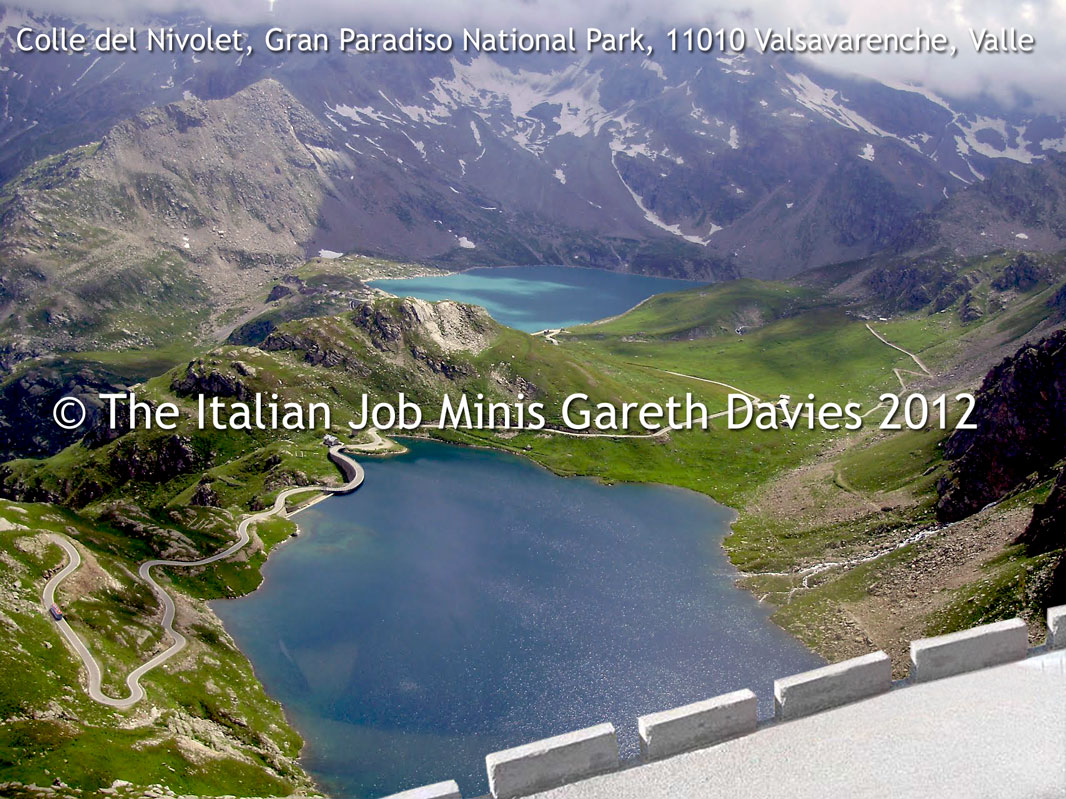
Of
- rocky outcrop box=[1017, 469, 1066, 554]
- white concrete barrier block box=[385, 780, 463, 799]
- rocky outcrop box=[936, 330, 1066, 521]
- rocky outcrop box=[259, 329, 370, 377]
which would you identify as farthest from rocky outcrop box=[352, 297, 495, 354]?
white concrete barrier block box=[385, 780, 463, 799]

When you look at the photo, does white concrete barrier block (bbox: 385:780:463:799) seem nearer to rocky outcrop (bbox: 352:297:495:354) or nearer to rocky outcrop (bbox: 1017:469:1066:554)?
rocky outcrop (bbox: 1017:469:1066:554)

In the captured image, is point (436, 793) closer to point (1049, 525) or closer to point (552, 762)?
point (552, 762)

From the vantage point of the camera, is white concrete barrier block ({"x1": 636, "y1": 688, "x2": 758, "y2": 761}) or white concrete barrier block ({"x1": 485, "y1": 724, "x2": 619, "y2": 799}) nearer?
white concrete barrier block ({"x1": 485, "y1": 724, "x2": 619, "y2": 799})

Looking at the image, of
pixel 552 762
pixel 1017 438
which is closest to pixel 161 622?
pixel 552 762

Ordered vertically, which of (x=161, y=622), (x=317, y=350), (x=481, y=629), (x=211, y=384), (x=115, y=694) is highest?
(x=317, y=350)

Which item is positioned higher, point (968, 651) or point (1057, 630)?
point (1057, 630)

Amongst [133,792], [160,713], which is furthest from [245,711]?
[133,792]

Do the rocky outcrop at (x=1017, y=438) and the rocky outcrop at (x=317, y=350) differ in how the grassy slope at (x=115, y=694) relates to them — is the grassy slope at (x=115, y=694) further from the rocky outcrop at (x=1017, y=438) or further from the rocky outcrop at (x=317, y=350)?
the rocky outcrop at (x=317, y=350)
